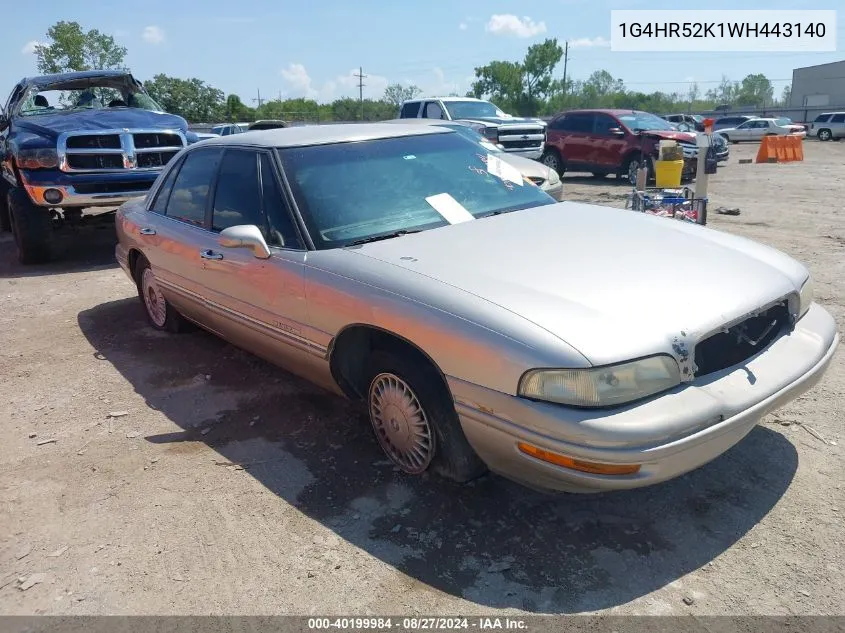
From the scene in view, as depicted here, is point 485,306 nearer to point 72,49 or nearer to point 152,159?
point 152,159

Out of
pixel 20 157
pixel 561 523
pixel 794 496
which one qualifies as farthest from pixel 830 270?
pixel 20 157

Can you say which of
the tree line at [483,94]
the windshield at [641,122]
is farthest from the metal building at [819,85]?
the windshield at [641,122]

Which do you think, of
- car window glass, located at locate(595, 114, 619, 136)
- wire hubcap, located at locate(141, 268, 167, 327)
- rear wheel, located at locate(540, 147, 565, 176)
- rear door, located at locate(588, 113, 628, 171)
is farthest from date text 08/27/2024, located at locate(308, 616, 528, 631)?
rear wheel, located at locate(540, 147, 565, 176)

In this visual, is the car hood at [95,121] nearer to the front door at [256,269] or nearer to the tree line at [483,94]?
the front door at [256,269]

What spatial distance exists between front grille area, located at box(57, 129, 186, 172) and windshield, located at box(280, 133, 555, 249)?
16.1ft

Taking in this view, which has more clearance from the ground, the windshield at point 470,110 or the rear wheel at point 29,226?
the windshield at point 470,110

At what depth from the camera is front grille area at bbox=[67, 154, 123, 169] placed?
7.96m

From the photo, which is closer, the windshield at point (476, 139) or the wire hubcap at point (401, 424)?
the wire hubcap at point (401, 424)

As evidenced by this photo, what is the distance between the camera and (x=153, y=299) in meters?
5.53

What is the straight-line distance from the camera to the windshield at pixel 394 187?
355 centimetres

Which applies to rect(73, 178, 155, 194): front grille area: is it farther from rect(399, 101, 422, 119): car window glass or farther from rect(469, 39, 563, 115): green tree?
rect(469, 39, 563, 115): green tree

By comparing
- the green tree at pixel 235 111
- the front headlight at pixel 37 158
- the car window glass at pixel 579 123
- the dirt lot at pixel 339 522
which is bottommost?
the dirt lot at pixel 339 522

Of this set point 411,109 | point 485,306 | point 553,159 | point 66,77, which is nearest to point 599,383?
point 485,306

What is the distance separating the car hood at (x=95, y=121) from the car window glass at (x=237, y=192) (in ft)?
16.3
